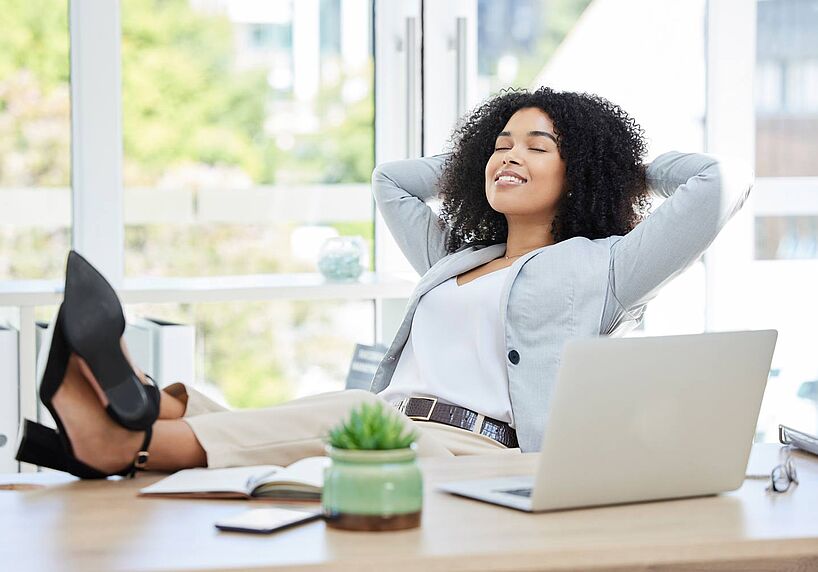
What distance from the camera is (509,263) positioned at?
8.04 ft

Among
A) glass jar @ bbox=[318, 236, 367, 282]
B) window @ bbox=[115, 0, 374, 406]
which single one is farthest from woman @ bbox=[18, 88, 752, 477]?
window @ bbox=[115, 0, 374, 406]

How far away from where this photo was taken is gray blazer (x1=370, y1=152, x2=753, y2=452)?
2.20 metres

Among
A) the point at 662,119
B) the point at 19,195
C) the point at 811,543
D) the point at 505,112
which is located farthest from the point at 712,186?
the point at 19,195

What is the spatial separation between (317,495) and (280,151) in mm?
2557

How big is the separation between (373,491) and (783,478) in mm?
553

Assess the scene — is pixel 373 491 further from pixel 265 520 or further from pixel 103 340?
pixel 103 340

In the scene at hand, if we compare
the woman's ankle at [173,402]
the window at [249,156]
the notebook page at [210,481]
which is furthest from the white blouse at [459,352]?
the window at [249,156]

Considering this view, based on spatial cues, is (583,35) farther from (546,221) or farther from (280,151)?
(546,221)

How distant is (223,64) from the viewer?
12.0ft

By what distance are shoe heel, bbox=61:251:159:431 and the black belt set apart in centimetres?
79

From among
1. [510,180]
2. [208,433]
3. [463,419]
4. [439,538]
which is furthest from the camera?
[510,180]

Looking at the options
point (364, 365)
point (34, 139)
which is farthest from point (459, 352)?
point (34, 139)

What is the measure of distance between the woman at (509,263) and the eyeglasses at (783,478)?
475 mm

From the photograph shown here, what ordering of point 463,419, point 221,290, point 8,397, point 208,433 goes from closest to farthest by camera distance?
point 208,433, point 463,419, point 8,397, point 221,290
